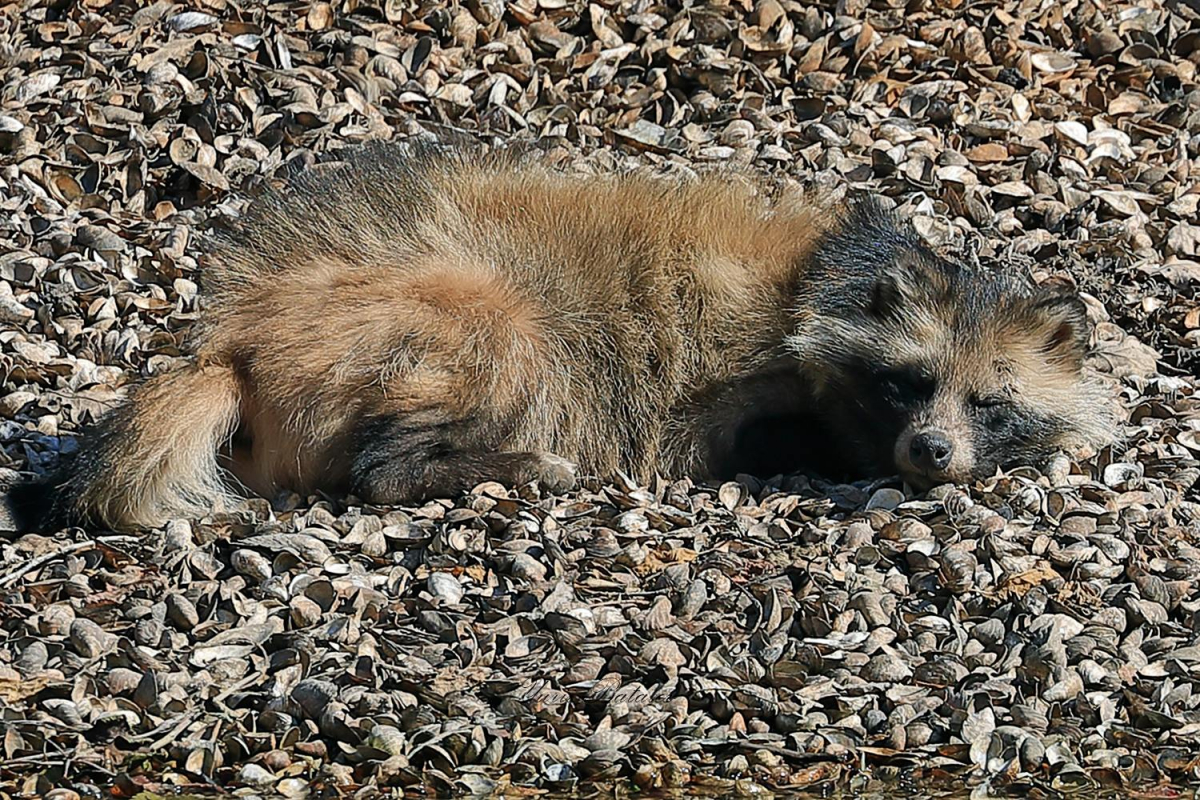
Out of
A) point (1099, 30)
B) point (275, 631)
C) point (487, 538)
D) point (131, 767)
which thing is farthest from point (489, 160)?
point (1099, 30)

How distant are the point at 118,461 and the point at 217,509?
1.25 feet

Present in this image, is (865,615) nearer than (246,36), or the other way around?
(865,615)

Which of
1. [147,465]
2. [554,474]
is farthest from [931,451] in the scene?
[147,465]

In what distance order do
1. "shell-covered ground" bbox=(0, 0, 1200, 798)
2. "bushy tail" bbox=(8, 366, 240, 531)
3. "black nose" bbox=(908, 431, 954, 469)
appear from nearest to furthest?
1. "shell-covered ground" bbox=(0, 0, 1200, 798)
2. "bushy tail" bbox=(8, 366, 240, 531)
3. "black nose" bbox=(908, 431, 954, 469)

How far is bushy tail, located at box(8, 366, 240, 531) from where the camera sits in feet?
18.6

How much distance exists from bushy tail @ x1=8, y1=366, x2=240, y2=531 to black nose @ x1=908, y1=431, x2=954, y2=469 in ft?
7.87

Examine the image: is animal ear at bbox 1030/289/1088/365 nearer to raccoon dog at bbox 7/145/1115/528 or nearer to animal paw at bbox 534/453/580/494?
raccoon dog at bbox 7/145/1115/528

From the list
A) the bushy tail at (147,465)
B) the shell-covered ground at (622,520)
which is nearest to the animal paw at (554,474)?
the shell-covered ground at (622,520)

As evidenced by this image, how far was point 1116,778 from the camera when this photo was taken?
183 inches

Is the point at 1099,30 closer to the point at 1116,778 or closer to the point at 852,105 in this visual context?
the point at 852,105

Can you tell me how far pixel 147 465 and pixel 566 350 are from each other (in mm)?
1533

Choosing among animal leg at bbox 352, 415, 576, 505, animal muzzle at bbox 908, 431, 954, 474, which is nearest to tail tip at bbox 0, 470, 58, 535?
animal leg at bbox 352, 415, 576, 505

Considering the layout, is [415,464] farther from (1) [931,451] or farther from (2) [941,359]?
(2) [941,359]

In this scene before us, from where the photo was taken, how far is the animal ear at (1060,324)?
6.22 meters
